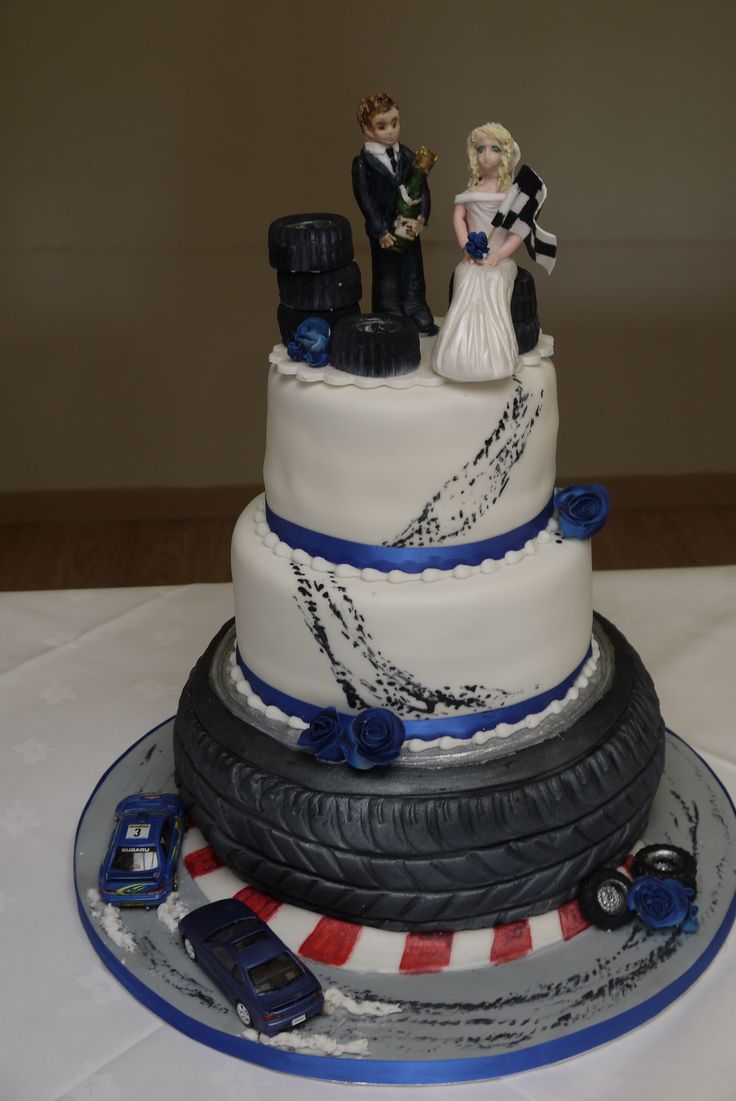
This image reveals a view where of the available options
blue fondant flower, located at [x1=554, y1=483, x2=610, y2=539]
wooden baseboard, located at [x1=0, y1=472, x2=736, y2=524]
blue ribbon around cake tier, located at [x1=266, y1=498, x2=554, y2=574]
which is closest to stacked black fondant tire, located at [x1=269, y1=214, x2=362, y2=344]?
blue ribbon around cake tier, located at [x1=266, y1=498, x2=554, y2=574]

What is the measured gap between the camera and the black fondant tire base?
2.35 meters

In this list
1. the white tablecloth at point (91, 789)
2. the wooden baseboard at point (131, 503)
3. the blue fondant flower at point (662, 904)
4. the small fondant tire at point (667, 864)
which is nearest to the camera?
the white tablecloth at point (91, 789)

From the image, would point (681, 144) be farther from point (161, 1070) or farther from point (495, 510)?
point (161, 1070)

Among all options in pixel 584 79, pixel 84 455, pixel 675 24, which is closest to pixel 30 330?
pixel 84 455

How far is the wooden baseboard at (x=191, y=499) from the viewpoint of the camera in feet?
17.4

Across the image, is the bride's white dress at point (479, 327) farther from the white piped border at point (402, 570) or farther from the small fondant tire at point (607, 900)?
the small fondant tire at point (607, 900)

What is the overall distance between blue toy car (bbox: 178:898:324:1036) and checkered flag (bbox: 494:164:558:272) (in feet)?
4.19

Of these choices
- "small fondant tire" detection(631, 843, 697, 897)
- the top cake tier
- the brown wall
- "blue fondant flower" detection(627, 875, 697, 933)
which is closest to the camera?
the top cake tier

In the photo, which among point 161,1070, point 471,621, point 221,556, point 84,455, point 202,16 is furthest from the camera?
point 84,455

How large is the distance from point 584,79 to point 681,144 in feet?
1.45

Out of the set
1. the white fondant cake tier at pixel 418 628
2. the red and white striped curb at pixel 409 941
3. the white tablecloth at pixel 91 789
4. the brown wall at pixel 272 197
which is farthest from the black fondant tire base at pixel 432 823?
the brown wall at pixel 272 197

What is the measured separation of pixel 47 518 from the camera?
5.34 meters

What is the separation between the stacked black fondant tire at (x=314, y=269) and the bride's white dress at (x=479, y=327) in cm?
27

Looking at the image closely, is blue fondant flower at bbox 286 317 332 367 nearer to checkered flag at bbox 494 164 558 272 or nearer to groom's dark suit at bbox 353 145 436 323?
groom's dark suit at bbox 353 145 436 323
